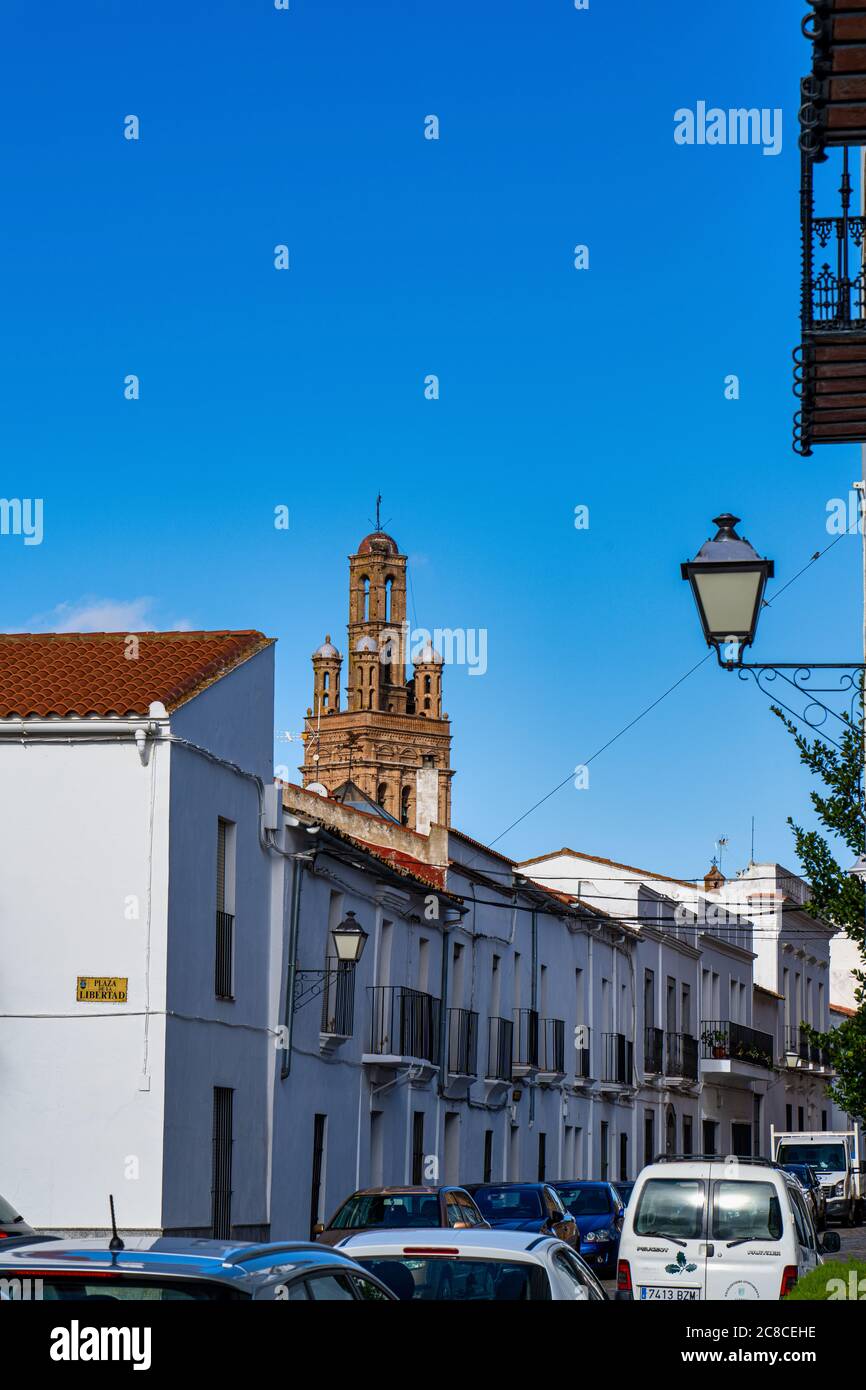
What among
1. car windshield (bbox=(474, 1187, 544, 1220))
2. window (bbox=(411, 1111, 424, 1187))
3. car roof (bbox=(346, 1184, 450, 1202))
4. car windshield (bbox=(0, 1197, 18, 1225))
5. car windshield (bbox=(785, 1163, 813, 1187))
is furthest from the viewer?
car windshield (bbox=(785, 1163, 813, 1187))

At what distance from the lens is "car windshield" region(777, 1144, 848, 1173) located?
43219 mm

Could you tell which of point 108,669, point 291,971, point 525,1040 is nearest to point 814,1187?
point 525,1040

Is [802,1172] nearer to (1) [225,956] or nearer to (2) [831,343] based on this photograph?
(1) [225,956]

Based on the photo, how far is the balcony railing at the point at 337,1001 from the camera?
25734 mm

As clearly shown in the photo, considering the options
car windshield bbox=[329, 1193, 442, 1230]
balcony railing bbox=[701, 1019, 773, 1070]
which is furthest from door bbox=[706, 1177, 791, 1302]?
balcony railing bbox=[701, 1019, 773, 1070]

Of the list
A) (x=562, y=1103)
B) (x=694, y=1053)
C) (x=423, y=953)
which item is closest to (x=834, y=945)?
(x=694, y=1053)

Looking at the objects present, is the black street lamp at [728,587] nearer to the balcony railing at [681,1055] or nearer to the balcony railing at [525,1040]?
the balcony railing at [525,1040]

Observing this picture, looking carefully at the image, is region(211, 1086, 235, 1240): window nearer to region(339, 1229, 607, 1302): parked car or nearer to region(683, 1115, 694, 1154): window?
region(339, 1229, 607, 1302): parked car

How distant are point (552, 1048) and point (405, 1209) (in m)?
20.8

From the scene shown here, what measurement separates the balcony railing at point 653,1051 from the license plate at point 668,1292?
32317mm

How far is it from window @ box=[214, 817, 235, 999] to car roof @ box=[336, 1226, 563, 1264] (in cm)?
1252

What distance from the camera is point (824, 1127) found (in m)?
68.1
